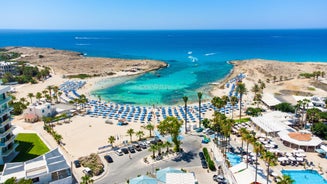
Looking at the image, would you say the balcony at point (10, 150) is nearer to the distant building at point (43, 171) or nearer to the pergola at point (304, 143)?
the distant building at point (43, 171)

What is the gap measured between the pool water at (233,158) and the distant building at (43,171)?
22.3 metres

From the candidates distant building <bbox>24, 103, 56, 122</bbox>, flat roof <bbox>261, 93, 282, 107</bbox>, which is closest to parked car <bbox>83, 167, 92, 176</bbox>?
distant building <bbox>24, 103, 56, 122</bbox>

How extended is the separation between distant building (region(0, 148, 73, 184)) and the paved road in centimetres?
474

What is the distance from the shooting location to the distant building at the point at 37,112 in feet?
189

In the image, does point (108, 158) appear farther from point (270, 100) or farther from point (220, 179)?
point (270, 100)

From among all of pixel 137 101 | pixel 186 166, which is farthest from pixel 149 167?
pixel 137 101

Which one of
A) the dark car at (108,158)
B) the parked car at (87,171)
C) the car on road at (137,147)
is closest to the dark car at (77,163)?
the parked car at (87,171)

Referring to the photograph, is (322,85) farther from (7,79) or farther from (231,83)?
(7,79)

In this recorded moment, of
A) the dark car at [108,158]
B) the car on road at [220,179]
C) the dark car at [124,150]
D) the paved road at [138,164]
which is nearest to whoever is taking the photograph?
the car on road at [220,179]

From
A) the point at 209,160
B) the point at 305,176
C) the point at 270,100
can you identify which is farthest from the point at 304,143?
the point at 270,100

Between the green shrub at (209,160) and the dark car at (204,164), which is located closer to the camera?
the green shrub at (209,160)

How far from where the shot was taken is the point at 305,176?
3566cm

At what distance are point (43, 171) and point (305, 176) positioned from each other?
34195 mm

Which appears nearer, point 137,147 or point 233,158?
point 233,158
